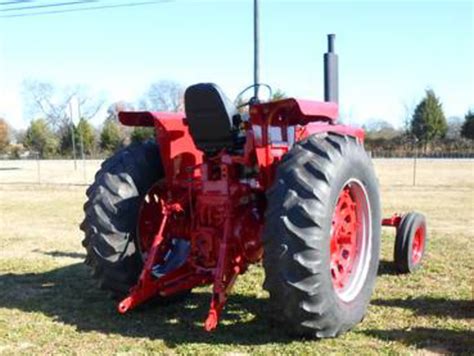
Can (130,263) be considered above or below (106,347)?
above

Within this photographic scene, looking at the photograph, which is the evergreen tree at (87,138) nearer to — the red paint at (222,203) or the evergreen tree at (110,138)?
the evergreen tree at (110,138)

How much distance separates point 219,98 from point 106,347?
6.50 feet

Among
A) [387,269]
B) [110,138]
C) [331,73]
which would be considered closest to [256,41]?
[331,73]

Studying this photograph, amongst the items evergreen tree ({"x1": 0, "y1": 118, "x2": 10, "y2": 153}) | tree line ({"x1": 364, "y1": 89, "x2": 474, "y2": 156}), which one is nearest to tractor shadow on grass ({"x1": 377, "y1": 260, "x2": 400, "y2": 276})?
tree line ({"x1": 364, "y1": 89, "x2": 474, "y2": 156})

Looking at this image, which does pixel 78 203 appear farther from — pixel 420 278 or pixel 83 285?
pixel 420 278

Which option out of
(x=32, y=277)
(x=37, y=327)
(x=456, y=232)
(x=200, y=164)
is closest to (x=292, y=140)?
(x=200, y=164)

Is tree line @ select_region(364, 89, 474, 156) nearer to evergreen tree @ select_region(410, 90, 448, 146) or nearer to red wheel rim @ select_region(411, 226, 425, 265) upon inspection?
evergreen tree @ select_region(410, 90, 448, 146)

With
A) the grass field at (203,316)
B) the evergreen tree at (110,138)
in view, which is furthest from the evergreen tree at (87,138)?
the grass field at (203,316)

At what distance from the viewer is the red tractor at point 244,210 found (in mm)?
4055

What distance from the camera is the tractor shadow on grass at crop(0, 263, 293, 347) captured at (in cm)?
455

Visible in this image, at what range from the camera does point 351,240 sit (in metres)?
4.87

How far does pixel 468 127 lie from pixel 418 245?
46174 millimetres

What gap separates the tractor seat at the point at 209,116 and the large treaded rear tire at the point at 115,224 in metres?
0.73

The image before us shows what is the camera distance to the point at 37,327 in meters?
4.85
